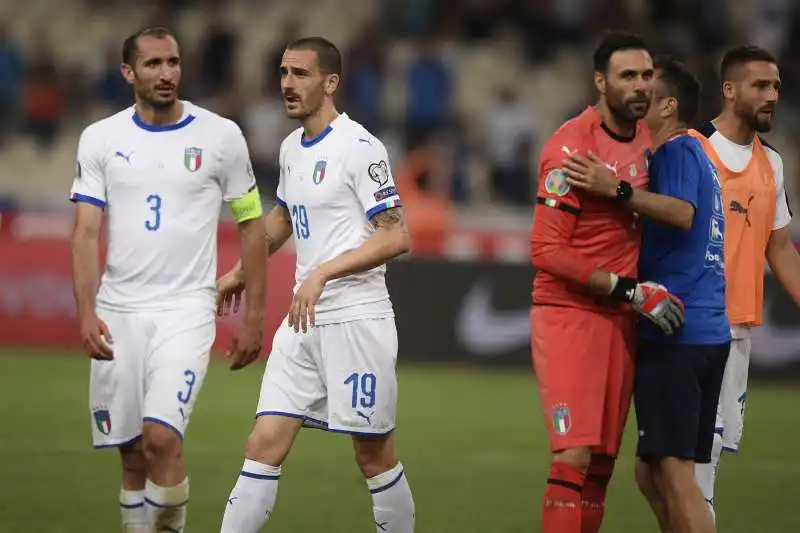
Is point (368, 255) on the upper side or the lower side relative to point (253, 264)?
upper

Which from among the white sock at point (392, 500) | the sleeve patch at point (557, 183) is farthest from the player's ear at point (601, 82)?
the white sock at point (392, 500)

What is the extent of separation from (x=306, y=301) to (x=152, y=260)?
45.7 inches

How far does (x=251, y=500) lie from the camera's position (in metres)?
7.43

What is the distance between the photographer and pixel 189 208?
8.04 metres

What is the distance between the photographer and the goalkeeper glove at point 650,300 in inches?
275

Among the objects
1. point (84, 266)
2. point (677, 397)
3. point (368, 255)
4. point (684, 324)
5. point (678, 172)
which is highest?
point (678, 172)

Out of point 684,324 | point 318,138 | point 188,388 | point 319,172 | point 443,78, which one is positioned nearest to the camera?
point 684,324

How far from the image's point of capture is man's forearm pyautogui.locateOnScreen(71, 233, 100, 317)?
782 centimetres

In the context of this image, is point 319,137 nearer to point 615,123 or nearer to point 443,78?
point 615,123

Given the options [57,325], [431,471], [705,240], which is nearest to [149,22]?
[57,325]

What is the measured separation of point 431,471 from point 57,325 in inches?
282

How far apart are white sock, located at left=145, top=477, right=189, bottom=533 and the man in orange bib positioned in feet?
9.04

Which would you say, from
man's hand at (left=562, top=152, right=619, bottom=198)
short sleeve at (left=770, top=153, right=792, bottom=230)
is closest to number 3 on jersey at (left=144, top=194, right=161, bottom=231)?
man's hand at (left=562, top=152, right=619, bottom=198)

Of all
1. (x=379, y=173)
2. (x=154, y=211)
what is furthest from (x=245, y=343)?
(x=379, y=173)
